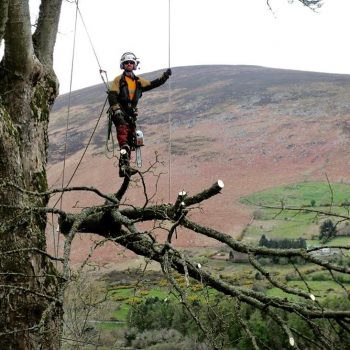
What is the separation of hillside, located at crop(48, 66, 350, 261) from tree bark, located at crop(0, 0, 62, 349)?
2529 centimetres

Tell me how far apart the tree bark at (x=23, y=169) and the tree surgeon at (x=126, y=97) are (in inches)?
50.7

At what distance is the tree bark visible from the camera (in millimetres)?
3775

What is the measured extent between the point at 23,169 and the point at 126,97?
2145 millimetres

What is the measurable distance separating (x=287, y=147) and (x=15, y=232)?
4222 cm

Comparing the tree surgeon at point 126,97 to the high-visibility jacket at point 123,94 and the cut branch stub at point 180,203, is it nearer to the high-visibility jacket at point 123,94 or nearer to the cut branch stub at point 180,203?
the high-visibility jacket at point 123,94

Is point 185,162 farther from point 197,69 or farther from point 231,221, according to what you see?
point 197,69

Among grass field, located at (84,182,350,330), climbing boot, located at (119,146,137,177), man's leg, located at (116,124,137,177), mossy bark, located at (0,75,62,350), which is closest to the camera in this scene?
mossy bark, located at (0,75,62,350)

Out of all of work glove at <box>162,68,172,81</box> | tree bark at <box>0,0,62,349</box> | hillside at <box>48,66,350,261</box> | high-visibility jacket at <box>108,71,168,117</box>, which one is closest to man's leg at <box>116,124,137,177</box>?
high-visibility jacket at <box>108,71,168,117</box>

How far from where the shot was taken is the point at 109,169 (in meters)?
42.3

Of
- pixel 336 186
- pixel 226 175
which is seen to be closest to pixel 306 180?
pixel 336 186

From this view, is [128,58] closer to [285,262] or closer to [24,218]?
[24,218]

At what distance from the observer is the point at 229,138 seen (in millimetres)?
Answer: 47906

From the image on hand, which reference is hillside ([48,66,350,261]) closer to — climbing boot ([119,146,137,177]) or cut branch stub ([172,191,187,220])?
climbing boot ([119,146,137,177])

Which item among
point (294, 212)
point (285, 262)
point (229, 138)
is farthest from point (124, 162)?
A: point (229, 138)
